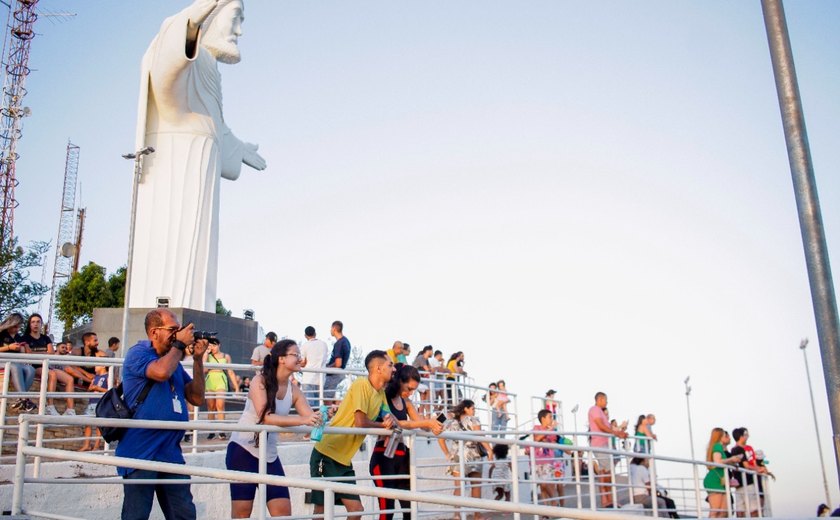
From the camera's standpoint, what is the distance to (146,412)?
5.39 metres

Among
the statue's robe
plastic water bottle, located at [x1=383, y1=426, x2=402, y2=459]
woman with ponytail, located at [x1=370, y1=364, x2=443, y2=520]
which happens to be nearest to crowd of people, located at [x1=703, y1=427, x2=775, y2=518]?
woman with ponytail, located at [x1=370, y1=364, x2=443, y2=520]

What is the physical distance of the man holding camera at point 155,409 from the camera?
519 centimetres

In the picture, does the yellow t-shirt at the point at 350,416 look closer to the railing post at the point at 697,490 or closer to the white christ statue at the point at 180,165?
the railing post at the point at 697,490

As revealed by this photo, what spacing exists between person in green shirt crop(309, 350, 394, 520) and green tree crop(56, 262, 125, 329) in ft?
119

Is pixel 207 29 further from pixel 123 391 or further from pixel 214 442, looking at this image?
pixel 123 391

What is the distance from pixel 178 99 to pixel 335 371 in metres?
8.88

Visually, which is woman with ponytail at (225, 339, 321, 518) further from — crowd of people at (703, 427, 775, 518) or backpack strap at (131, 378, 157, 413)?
crowd of people at (703, 427, 775, 518)

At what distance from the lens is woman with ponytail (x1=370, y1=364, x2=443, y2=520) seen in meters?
6.81

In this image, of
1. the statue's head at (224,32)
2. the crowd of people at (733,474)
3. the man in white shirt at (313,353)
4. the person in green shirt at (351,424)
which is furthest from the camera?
the statue's head at (224,32)

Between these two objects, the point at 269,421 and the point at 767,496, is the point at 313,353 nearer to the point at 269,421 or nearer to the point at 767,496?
the point at 767,496

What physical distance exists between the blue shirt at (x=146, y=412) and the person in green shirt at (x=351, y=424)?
46.4 inches

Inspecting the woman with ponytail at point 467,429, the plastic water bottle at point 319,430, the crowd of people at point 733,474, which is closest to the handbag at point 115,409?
the plastic water bottle at point 319,430

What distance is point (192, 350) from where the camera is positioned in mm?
5484

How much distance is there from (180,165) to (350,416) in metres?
12.8
